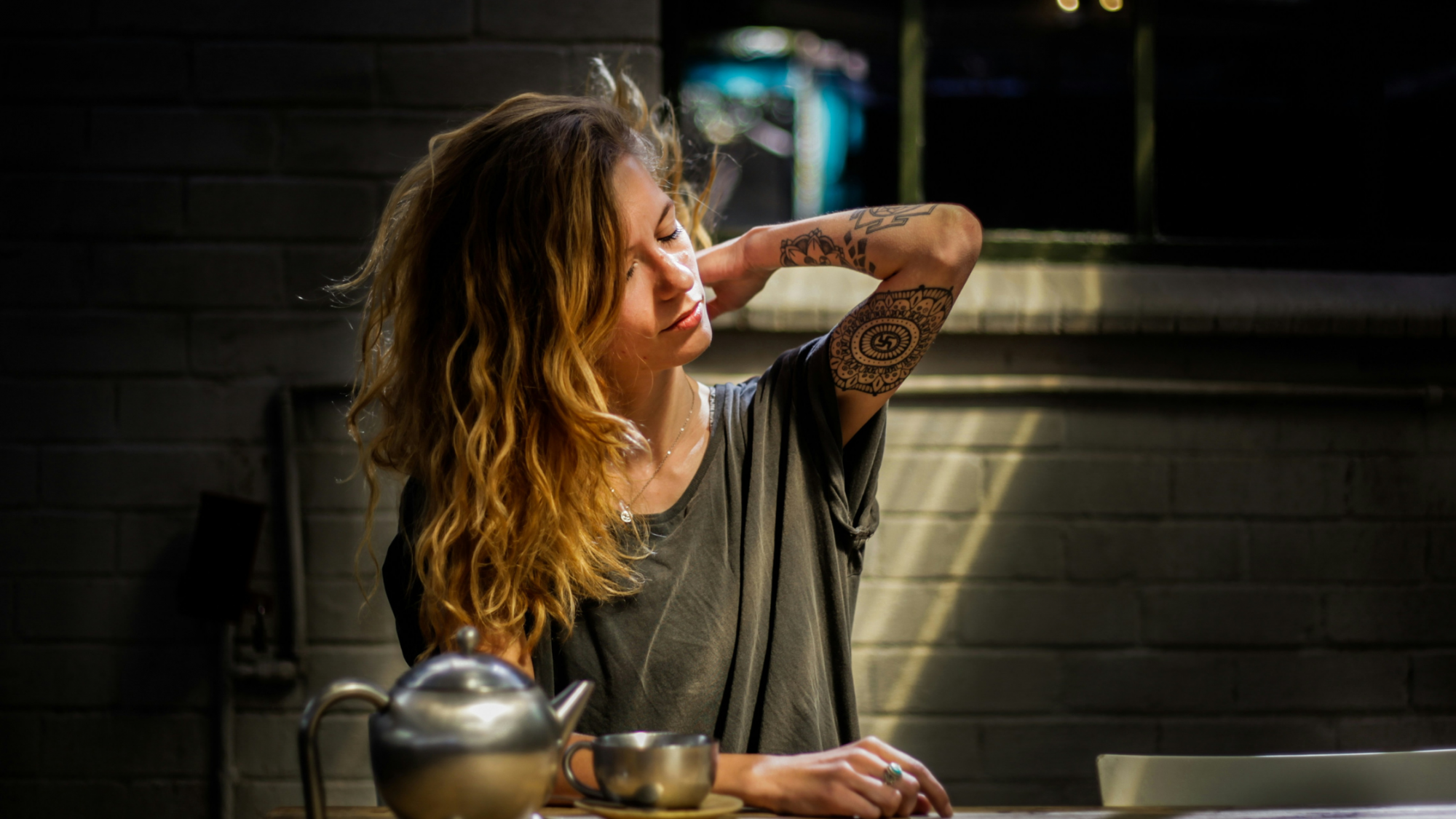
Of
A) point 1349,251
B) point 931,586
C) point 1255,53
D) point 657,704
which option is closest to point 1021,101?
point 1255,53

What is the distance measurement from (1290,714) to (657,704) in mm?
1484

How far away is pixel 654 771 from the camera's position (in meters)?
0.88

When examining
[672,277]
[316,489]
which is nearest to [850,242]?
[672,277]

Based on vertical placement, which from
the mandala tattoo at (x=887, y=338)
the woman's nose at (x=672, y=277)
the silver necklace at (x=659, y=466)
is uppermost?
the woman's nose at (x=672, y=277)

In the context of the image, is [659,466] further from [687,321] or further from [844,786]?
[844,786]

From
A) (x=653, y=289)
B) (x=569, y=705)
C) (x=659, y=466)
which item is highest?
(x=653, y=289)

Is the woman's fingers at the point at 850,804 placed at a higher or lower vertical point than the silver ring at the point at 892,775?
lower

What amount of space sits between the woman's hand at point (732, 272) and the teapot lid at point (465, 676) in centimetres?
79

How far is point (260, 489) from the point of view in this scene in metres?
2.11

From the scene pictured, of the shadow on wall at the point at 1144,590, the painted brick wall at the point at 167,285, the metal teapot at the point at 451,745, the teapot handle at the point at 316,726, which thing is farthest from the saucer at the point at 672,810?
the painted brick wall at the point at 167,285

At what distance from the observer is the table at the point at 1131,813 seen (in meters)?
0.98

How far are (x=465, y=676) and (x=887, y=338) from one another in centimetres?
76

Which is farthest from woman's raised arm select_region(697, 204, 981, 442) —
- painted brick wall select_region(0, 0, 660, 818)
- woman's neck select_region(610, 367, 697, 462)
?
painted brick wall select_region(0, 0, 660, 818)

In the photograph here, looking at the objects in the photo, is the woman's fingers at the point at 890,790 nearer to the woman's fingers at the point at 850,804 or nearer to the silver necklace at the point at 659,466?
the woman's fingers at the point at 850,804
